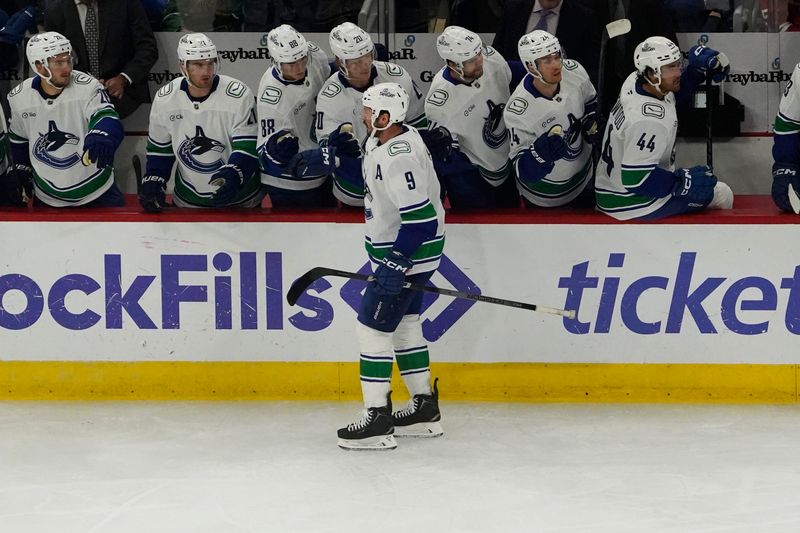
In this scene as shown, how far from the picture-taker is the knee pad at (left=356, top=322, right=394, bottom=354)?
5059mm

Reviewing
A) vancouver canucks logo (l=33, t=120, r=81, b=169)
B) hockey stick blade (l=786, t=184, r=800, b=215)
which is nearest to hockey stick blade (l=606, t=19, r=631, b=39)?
hockey stick blade (l=786, t=184, r=800, b=215)

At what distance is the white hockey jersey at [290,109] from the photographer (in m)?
5.75

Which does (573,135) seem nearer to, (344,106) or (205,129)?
(344,106)

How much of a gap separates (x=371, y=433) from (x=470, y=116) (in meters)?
1.56

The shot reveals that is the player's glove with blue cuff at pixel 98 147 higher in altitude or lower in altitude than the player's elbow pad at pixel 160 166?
higher

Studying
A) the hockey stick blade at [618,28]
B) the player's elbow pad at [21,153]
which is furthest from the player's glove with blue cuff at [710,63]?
the player's elbow pad at [21,153]

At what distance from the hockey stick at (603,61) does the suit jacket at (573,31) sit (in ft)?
0.27

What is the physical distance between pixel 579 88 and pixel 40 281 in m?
2.45

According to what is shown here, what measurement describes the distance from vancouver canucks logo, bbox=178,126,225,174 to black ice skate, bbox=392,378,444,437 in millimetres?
1429

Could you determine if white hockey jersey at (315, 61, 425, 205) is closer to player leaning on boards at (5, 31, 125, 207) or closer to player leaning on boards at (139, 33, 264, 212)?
player leaning on boards at (139, 33, 264, 212)

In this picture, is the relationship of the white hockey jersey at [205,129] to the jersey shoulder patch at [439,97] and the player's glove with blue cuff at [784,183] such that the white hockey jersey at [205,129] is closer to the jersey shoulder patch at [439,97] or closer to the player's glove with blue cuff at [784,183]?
the jersey shoulder patch at [439,97]

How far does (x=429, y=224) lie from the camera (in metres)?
4.88

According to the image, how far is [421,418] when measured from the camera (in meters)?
5.25

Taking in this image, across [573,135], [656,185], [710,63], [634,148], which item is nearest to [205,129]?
[573,135]
